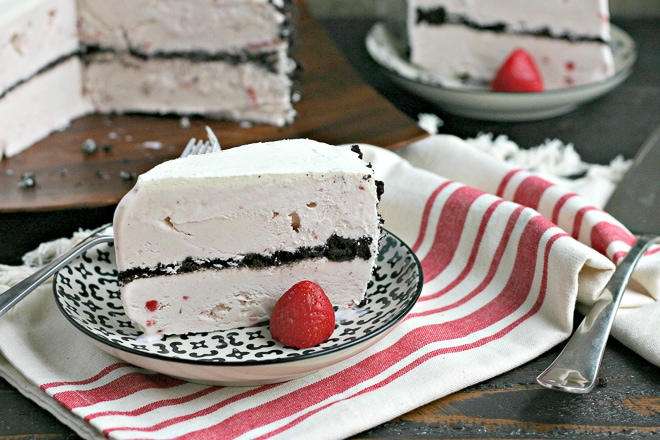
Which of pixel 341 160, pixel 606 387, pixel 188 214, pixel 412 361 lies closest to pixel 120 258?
pixel 188 214

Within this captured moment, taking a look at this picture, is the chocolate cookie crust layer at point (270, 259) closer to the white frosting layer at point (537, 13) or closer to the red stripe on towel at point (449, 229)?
the red stripe on towel at point (449, 229)

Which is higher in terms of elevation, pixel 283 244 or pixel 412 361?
pixel 283 244

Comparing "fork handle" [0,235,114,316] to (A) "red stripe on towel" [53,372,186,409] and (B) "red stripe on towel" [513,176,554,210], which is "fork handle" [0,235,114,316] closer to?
(A) "red stripe on towel" [53,372,186,409]

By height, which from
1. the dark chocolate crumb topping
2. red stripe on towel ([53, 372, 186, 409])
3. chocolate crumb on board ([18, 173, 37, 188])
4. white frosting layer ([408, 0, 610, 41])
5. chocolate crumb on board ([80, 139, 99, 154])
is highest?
white frosting layer ([408, 0, 610, 41])

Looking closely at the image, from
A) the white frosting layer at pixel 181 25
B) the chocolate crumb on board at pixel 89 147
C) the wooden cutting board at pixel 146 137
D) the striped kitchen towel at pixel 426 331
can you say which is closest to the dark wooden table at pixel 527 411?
the striped kitchen towel at pixel 426 331

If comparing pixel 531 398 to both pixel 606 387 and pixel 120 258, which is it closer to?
pixel 606 387

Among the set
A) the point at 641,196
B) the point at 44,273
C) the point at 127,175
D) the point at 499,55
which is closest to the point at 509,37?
the point at 499,55

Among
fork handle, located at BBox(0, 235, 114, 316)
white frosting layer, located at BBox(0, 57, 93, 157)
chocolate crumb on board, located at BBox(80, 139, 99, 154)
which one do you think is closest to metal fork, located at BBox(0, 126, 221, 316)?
fork handle, located at BBox(0, 235, 114, 316)

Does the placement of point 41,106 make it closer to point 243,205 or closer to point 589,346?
point 243,205
